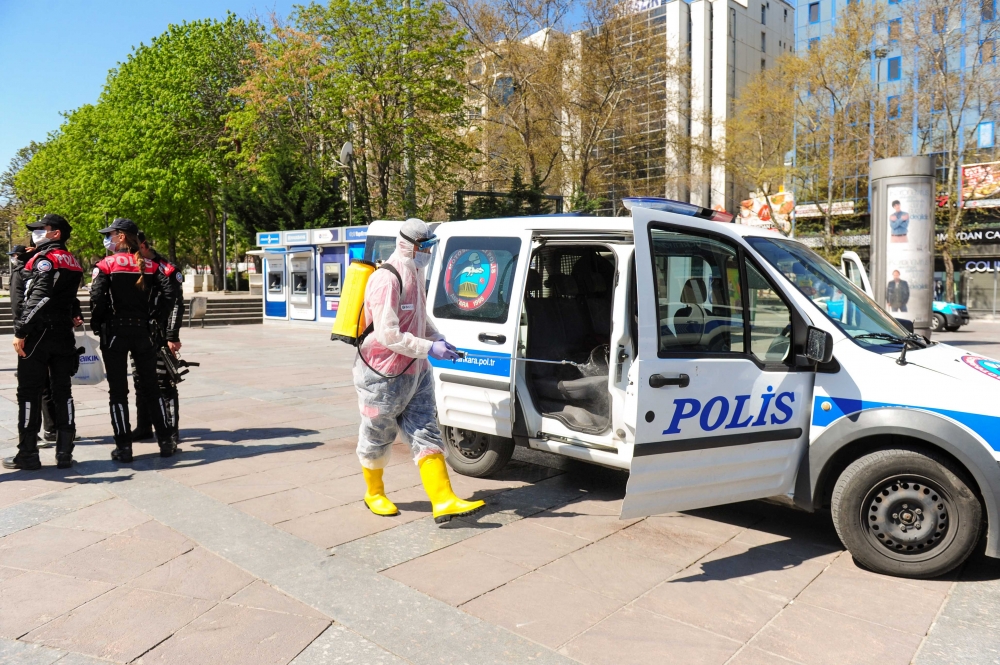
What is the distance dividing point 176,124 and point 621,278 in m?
35.6

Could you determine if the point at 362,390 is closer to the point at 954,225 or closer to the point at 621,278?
the point at 621,278

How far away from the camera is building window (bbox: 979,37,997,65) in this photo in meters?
28.9

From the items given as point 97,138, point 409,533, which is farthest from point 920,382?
point 97,138

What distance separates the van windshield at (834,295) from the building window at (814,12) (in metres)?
46.0

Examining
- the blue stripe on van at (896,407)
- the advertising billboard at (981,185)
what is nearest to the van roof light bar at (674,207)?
the blue stripe on van at (896,407)

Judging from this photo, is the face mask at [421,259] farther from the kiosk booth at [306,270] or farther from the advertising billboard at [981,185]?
the advertising billboard at [981,185]

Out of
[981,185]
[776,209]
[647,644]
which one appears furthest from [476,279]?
[776,209]

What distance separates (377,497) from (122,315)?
2.68 metres

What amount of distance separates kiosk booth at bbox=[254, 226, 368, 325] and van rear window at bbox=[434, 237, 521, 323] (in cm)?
1688

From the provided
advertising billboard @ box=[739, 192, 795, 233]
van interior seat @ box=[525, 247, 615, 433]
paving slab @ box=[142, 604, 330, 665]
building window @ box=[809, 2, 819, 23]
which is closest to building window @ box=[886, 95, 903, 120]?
advertising billboard @ box=[739, 192, 795, 233]

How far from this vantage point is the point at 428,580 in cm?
389

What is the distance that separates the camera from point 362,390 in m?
4.80

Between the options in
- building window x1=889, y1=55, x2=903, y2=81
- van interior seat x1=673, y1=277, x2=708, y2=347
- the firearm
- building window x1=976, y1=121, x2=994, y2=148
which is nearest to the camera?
van interior seat x1=673, y1=277, x2=708, y2=347

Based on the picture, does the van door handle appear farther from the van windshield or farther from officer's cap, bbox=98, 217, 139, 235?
officer's cap, bbox=98, 217, 139, 235
